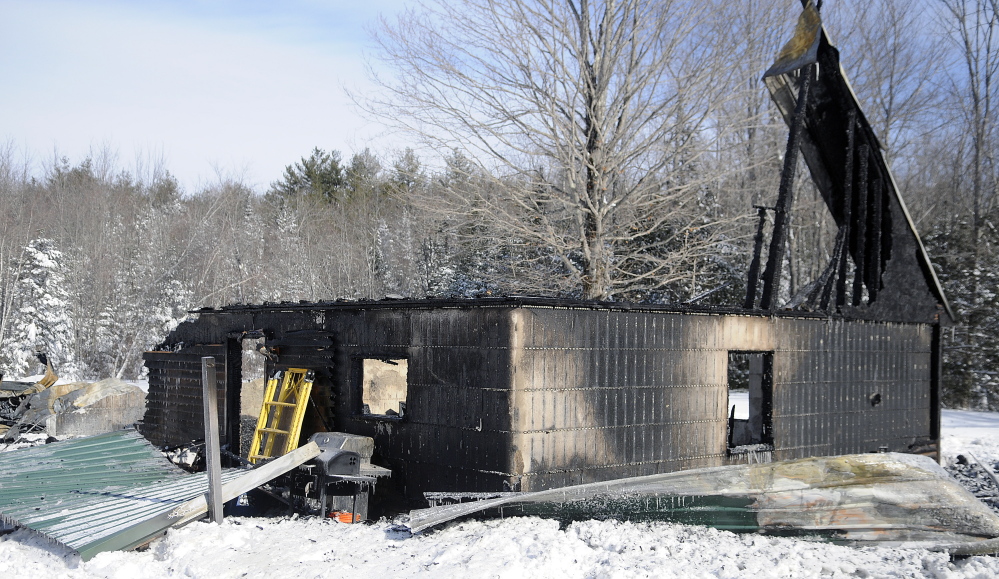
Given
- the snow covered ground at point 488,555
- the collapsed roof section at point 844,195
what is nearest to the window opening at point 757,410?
the collapsed roof section at point 844,195

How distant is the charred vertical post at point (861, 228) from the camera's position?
12251 millimetres

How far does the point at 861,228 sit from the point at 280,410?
9.76 metres

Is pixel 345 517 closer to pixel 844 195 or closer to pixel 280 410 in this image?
pixel 280 410

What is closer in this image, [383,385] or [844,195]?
[844,195]

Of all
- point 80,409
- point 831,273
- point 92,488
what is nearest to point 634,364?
point 831,273

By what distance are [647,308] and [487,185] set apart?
10812 millimetres

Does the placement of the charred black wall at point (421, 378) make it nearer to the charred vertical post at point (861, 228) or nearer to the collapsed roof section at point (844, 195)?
the collapsed roof section at point (844, 195)

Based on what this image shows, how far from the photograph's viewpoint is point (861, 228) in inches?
501

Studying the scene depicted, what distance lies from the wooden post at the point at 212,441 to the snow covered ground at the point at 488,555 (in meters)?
0.22

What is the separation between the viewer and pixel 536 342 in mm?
8242

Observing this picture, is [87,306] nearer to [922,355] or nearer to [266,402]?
[266,402]

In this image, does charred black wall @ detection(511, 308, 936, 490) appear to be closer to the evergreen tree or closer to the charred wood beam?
the charred wood beam

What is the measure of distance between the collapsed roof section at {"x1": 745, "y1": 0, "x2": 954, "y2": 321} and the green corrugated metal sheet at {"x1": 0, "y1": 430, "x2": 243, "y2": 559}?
859 centimetres

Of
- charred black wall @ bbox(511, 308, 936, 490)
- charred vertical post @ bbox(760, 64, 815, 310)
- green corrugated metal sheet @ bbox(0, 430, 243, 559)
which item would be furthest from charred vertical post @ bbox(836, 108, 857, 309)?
green corrugated metal sheet @ bbox(0, 430, 243, 559)
